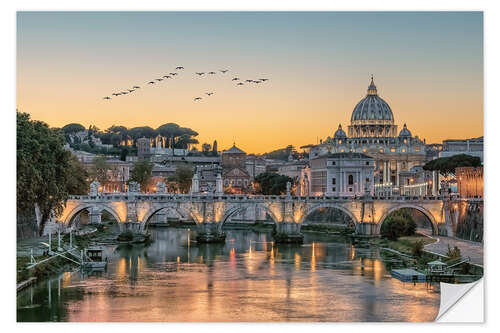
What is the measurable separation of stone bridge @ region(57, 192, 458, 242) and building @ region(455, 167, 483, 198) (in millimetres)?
2907

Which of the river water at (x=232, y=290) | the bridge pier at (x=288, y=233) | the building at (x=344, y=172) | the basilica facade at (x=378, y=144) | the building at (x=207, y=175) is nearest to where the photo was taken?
the river water at (x=232, y=290)

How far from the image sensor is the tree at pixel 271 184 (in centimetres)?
8462

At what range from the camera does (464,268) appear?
111ft

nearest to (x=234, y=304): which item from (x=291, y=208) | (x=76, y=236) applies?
(x=76, y=236)

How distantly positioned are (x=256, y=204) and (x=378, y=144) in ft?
212

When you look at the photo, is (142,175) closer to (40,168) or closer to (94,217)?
(94,217)

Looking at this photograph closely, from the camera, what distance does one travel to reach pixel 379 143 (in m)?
119

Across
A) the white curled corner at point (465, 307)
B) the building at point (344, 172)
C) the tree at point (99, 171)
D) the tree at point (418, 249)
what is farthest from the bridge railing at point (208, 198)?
the building at point (344, 172)

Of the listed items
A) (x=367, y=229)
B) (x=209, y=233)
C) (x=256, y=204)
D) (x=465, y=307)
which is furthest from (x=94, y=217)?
(x=465, y=307)

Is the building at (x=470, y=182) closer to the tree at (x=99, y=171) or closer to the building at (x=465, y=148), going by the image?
the building at (x=465, y=148)

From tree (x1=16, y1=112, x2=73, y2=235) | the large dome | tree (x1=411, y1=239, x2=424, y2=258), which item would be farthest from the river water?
the large dome

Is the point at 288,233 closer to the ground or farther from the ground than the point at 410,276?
farther from the ground

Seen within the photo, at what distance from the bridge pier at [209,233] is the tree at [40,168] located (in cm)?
918
